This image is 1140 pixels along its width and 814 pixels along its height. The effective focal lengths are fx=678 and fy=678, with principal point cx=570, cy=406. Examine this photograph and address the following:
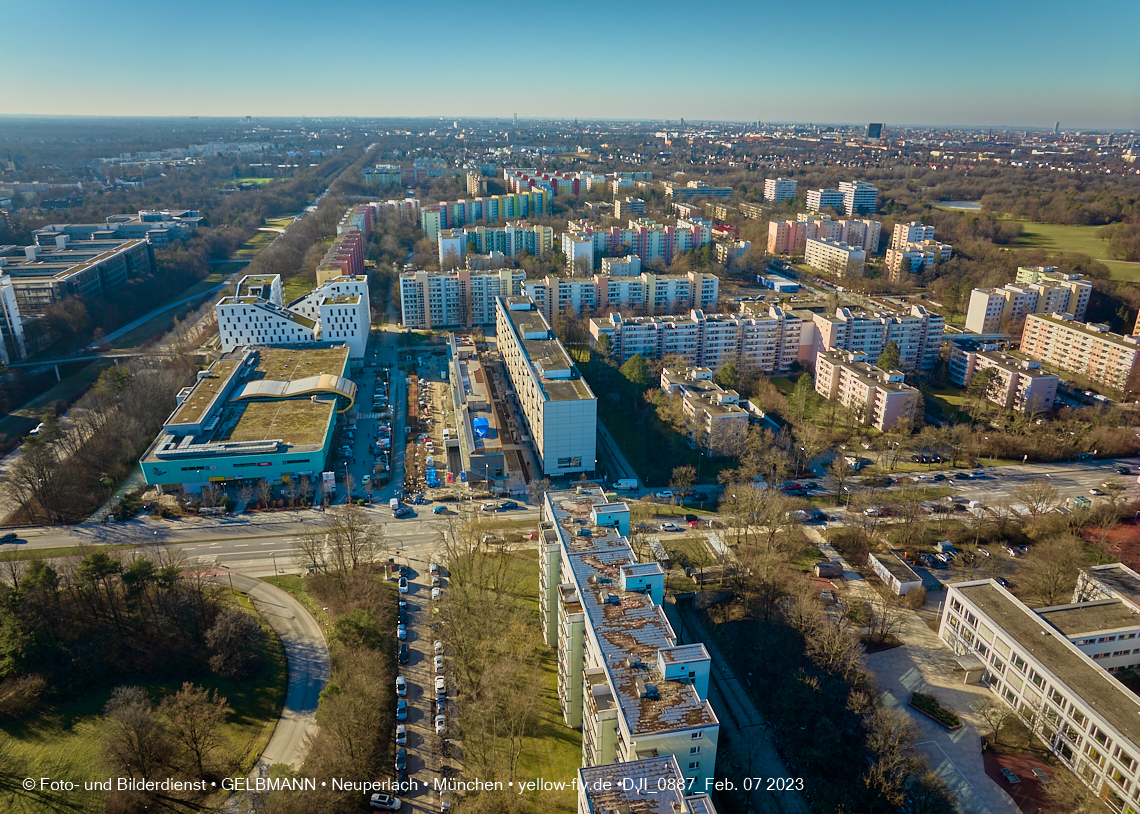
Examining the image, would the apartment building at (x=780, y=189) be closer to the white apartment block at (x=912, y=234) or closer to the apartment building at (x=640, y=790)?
the white apartment block at (x=912, y=234)

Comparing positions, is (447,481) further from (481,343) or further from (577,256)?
(577,256)

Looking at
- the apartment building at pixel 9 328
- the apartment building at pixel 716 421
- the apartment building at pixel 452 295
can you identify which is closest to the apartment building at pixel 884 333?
the apartment building at pixel 716 421

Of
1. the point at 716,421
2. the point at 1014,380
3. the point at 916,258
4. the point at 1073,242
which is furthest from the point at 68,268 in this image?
the point at 1073,242

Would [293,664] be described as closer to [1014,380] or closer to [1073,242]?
[1014,380]

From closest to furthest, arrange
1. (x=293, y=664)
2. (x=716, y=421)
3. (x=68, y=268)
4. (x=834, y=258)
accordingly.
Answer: (x=293, y=664)
(x=716, y=421)
(x=68, y=268)
(x=834, y=258)

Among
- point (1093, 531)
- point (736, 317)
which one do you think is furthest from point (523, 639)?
point (736, 317)

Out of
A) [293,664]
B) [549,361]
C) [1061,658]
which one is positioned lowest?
[293,664]
